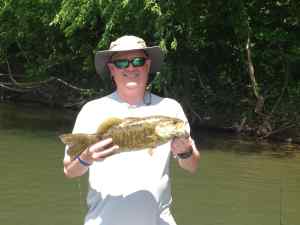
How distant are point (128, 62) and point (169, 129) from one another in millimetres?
487

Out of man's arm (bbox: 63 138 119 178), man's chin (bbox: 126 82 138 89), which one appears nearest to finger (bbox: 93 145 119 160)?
man's arm (bbox: 63 138 119 178)

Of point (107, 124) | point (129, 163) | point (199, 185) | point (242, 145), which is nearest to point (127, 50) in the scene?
point (107, 124)

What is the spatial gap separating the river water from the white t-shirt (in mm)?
4126

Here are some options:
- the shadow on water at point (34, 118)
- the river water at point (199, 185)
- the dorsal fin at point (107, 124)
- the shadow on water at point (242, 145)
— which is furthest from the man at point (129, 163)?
the shadow on water at point (34, 118)

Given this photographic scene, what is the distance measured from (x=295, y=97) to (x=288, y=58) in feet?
3.51

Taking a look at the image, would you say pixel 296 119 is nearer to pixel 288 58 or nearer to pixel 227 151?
pixel 288 58

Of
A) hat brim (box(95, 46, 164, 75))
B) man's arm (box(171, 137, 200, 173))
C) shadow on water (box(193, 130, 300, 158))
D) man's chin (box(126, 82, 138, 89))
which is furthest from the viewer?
shadow on water (box(193, 130, 300, 158))

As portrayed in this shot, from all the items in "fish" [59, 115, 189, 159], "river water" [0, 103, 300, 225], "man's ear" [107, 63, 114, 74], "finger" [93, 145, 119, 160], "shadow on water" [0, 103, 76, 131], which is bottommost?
"shadow on water" [0, 103, 76, 131]

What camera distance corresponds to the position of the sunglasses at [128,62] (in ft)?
11.3

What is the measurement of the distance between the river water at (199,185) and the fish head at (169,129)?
428 centimetres

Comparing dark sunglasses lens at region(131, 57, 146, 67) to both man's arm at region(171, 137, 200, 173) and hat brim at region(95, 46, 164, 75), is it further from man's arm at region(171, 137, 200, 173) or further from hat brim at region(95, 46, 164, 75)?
man's arm at region(171, 137, 200, 173)

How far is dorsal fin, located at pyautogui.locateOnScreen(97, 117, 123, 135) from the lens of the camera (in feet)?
10.5

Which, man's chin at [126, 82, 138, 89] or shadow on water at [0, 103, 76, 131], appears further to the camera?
shadow on water at [0, 103, 76, 131]

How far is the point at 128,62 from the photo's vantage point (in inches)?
136
